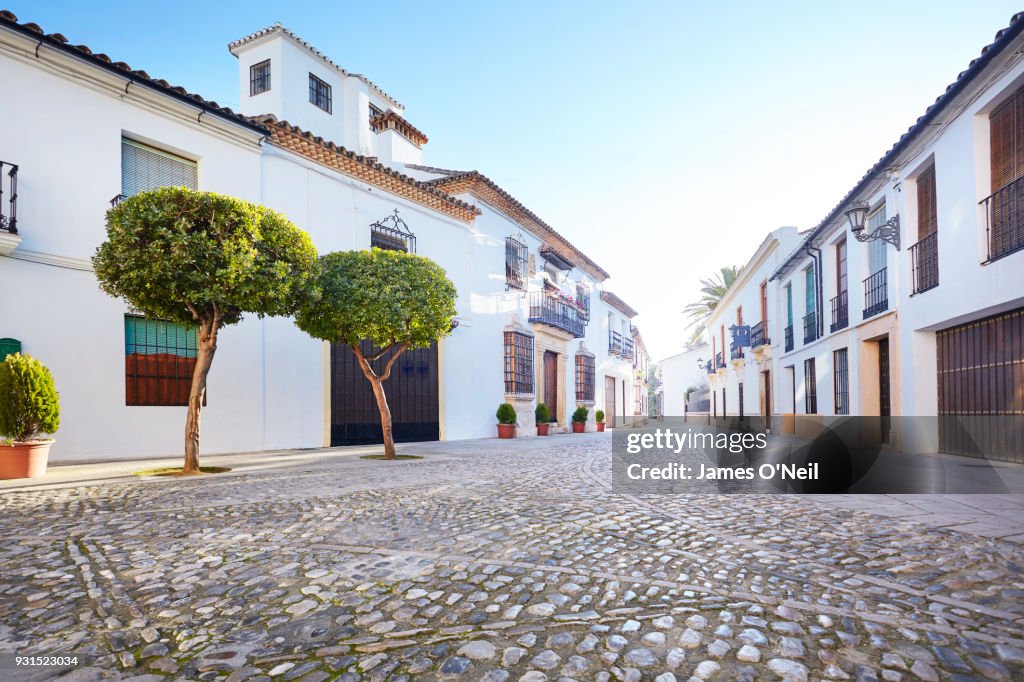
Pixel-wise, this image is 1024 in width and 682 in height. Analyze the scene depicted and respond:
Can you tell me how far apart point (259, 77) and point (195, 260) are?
11.8 metres

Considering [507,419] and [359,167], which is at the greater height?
[359,167]

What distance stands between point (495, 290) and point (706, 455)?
7851 millimetres

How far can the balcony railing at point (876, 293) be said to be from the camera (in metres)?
10.3

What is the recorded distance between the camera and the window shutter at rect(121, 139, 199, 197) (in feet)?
29.0

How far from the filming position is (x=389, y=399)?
1289cm

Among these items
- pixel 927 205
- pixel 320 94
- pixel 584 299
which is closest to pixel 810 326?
pixel 927 205

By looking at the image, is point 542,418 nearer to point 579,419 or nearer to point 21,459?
point 579,419

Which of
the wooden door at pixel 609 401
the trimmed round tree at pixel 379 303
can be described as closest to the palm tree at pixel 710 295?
→ the wooden door at pixel 609 401

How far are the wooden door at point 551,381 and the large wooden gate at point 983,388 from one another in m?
11.9

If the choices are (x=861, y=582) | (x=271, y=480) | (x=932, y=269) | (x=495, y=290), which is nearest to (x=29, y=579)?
(x=271, y=480)

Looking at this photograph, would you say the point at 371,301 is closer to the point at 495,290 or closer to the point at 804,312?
the point at 495,290

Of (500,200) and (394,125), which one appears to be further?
(394,125)

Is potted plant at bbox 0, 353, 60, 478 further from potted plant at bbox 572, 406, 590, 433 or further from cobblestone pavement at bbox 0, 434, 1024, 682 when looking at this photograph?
potted plant at bbox 572, 406, 590, 433

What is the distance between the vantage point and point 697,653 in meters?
2.01
